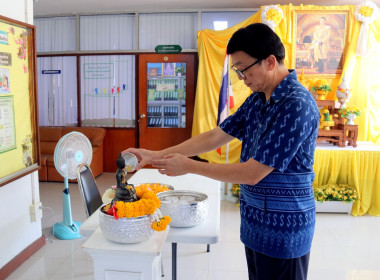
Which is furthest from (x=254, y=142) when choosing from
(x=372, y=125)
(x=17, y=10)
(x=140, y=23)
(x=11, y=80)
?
(x=140, y=23)

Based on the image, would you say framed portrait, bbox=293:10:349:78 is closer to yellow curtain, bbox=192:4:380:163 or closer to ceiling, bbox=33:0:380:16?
yellow curtain, bbox=192:4:380:163

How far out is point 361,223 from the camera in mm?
4000

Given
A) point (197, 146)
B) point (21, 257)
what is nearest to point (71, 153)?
point (21, 257)

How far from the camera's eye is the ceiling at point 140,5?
5355 millimetres

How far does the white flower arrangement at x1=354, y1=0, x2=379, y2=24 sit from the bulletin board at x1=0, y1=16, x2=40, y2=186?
12.7 ft

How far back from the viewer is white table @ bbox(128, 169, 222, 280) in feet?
5.40

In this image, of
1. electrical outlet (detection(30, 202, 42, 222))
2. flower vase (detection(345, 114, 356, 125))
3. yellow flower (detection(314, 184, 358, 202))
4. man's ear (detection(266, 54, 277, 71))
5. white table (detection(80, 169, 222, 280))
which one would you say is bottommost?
yellow flower (detection(314, 184, 358, 202))

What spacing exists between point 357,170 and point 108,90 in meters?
4.10

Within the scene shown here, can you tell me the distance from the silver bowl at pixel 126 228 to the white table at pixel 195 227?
0.30 meters

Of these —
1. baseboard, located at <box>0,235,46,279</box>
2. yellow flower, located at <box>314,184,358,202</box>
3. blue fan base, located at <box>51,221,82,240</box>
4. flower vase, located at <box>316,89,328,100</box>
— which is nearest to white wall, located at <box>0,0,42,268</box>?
baseboard, located at <box>0,235,46,279</box>

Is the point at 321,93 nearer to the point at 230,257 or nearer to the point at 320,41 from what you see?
the point at 320,41

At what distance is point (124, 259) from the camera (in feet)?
4.39

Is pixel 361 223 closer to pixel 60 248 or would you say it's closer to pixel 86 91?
pixel 60 248

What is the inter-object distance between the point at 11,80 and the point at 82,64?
369 centimetres
